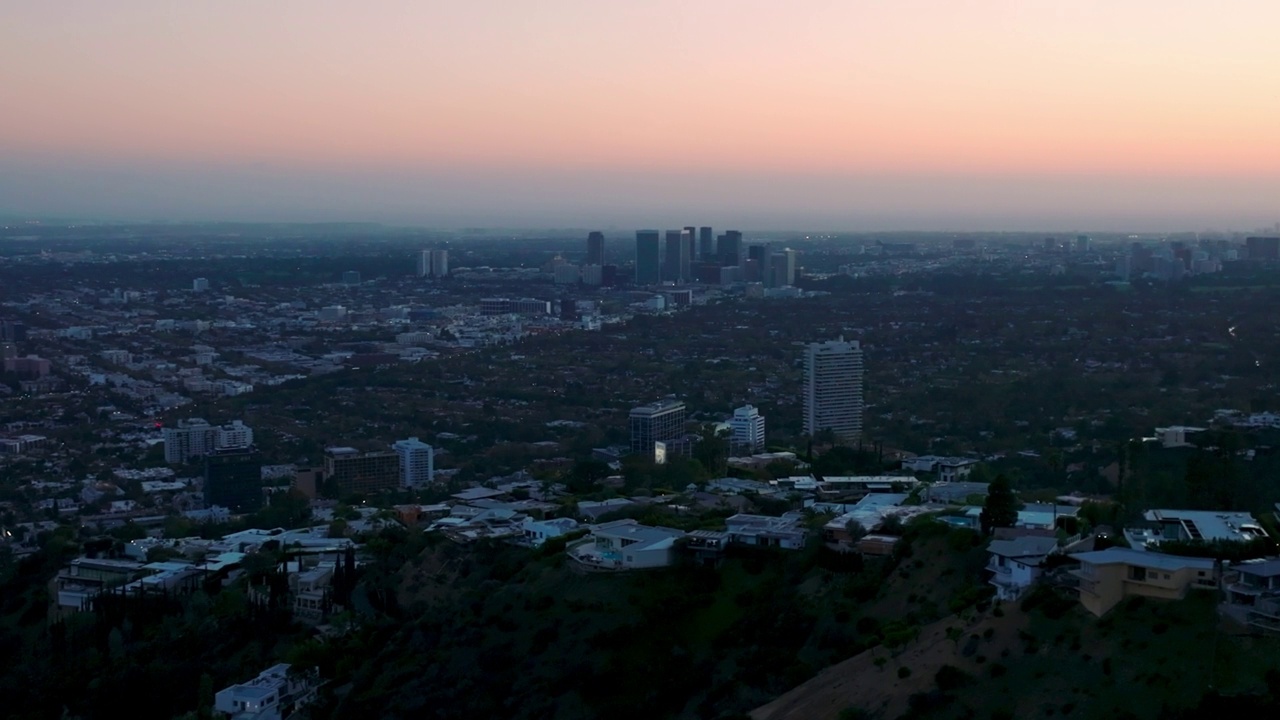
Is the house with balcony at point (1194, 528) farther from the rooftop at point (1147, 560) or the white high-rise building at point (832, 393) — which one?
the white high-rise building at point (832, 393)

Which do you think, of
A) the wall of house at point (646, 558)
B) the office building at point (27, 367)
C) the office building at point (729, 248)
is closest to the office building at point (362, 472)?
the wall of house at point (646, 558)

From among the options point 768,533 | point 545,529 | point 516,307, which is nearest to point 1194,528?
point 768,533

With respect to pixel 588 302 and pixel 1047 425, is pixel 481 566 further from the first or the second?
pixel 588 302

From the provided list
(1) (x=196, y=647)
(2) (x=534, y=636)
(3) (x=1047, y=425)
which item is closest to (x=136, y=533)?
(1) (x=196, y=647)

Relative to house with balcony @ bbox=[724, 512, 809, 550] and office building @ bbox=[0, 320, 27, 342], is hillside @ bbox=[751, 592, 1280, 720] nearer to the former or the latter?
house with balcony @ bbox=[724, 512, 809, 550]

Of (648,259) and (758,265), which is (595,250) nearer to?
(648,259)

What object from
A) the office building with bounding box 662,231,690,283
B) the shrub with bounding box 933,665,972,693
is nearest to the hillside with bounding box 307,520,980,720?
the shrub with bounding box 933,665,972,693
